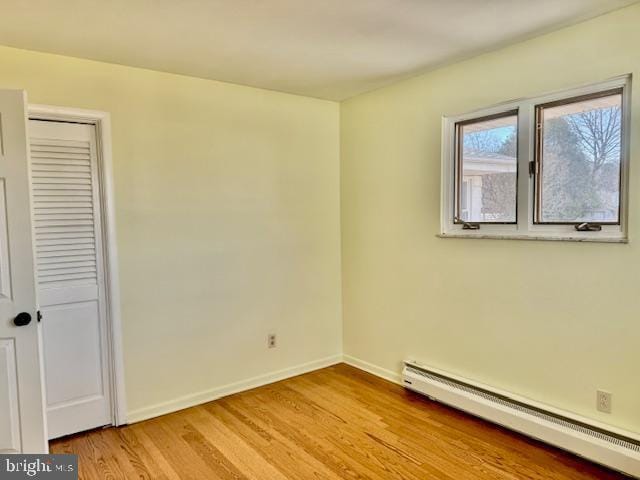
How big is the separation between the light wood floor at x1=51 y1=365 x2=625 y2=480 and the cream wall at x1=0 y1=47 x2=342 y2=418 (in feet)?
1.13

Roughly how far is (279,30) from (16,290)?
1905 millimetres

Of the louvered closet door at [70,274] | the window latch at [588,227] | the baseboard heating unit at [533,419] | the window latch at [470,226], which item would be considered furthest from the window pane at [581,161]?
the louvered closet door at [70,274]

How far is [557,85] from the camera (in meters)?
2.48

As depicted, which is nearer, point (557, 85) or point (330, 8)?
point (330, 8)

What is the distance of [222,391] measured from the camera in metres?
3.36

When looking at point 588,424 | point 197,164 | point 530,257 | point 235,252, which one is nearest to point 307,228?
point 235,252

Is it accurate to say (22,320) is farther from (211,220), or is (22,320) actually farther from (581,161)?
(581,161)

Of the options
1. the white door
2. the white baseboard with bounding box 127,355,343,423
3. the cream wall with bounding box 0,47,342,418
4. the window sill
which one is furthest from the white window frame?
the white door

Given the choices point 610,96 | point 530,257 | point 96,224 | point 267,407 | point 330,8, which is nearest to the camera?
point 330,8

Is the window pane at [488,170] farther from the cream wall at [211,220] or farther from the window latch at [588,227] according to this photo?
the cream wall at [211,220]

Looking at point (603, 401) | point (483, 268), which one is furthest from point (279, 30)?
point (603, 401)

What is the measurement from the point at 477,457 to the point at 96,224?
2.73m

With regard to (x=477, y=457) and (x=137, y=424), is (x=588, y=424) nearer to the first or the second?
(x=477, y=457)

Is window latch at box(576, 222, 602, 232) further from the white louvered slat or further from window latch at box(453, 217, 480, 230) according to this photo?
the white louvered slat
